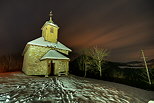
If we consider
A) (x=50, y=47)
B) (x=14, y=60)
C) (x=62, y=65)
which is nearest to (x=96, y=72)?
(x=62, y=65)

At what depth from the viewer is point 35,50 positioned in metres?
13.0

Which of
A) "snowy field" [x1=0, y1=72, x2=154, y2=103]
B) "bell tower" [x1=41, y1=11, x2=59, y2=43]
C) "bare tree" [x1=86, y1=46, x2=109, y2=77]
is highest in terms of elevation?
"bell tower" [x1=41, y1=11, x2=59, y2=43]

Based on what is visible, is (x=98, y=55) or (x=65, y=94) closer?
(x=65, y=94)

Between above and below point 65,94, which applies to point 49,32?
above

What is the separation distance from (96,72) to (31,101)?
48.1ft

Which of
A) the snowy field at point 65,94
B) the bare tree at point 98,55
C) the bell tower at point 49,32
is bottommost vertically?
the snowy field at point 65,94

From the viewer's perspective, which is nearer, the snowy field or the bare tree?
the snowy field

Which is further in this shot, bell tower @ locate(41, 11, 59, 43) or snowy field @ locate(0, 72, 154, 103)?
bell tower @ locate(41, 11, 59, 43)

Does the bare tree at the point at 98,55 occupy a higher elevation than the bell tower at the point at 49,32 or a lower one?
lower

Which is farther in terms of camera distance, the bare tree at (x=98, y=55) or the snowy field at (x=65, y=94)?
the bare tree at (x=98, y=55)

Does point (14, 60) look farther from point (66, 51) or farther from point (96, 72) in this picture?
point (96, 72)

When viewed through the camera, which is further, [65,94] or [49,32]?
[49,32]

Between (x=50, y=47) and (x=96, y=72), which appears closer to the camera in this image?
(x=50, y=47)

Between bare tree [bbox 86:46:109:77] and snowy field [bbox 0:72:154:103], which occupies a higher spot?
bare tree [bbox 86:46:109:77]
